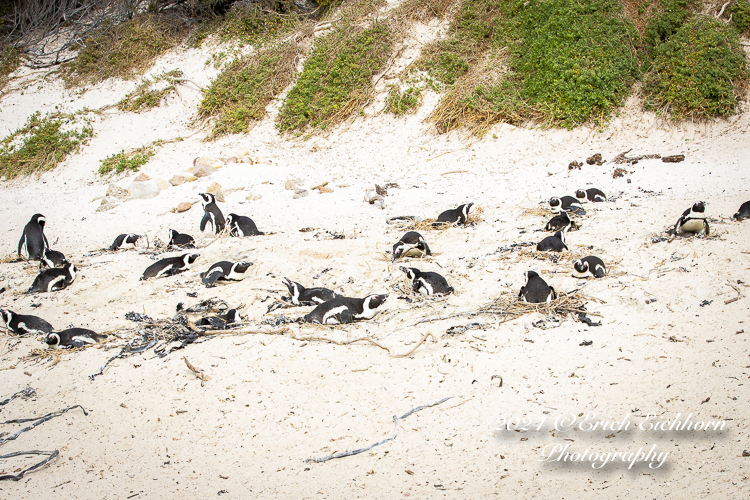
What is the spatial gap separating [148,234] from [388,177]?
148 inches

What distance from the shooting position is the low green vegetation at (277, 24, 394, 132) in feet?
34.2

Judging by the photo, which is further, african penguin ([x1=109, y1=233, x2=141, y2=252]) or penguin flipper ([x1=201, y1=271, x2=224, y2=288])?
african penguin ([x1=109, y1=233, x2=141, y2=252])

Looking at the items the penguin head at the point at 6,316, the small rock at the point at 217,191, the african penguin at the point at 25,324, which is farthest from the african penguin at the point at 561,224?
the penguin head at the point at 6,316

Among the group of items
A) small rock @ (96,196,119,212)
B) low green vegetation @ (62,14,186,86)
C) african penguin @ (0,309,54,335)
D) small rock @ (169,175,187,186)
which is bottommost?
small rock @ (96,196,119,212)

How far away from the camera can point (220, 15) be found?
13.0 m

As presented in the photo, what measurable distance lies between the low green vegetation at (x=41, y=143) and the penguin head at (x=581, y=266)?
417 inches

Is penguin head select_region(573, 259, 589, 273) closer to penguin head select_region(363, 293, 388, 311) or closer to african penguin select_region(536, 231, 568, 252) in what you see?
african penguin select_region(536, 231, 568, 252)

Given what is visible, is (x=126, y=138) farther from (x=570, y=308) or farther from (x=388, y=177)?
(x=570, y=308)

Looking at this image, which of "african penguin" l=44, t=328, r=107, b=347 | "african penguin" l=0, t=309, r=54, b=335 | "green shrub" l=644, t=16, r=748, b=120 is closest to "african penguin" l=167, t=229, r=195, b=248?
"african penguin" l=0, t=309, r=54, b=335

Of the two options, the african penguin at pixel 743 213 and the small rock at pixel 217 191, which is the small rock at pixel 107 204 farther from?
the african penguin at pixel 743 213

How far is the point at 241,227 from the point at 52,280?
7.33 ft

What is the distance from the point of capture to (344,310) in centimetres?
423

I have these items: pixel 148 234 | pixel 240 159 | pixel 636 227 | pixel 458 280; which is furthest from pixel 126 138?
pixel 636 227

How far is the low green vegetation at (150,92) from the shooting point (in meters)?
11.9
